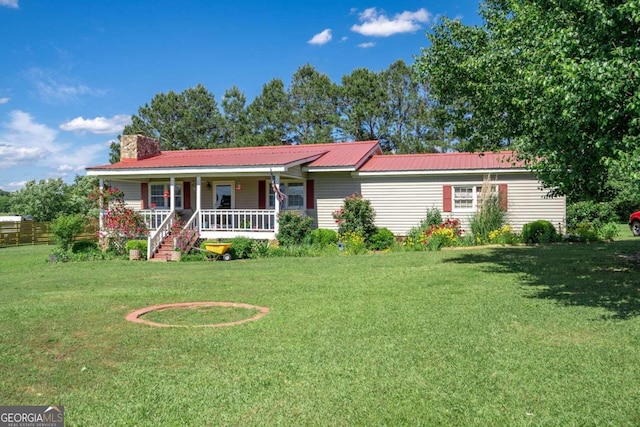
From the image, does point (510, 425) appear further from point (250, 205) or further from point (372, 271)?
point (250, 205)

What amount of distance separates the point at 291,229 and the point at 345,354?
12.0 meters

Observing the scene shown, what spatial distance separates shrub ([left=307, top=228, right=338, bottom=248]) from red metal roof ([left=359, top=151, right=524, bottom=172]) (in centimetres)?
335

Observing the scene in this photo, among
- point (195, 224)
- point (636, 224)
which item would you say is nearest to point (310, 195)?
point (195, 224)

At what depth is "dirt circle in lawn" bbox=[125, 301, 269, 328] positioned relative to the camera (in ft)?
22.3

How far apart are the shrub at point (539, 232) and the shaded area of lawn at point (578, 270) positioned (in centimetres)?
74

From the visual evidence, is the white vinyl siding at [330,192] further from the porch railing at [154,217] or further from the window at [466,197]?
the porch railing at [154,217]

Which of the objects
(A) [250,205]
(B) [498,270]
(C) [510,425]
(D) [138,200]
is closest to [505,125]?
(B) [498,270]

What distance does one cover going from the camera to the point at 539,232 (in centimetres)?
1650

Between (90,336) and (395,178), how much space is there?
1445cm

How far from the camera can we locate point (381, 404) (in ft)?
13.1

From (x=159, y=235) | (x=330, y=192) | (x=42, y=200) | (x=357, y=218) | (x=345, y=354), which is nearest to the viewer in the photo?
(x=345, y=354)

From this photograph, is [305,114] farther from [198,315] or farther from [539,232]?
[198,315]

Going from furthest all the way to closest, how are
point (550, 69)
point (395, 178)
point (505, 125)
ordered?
point (395, 178) < point (505, 125) < point (550, 69)

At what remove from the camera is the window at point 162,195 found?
21.4 meters
